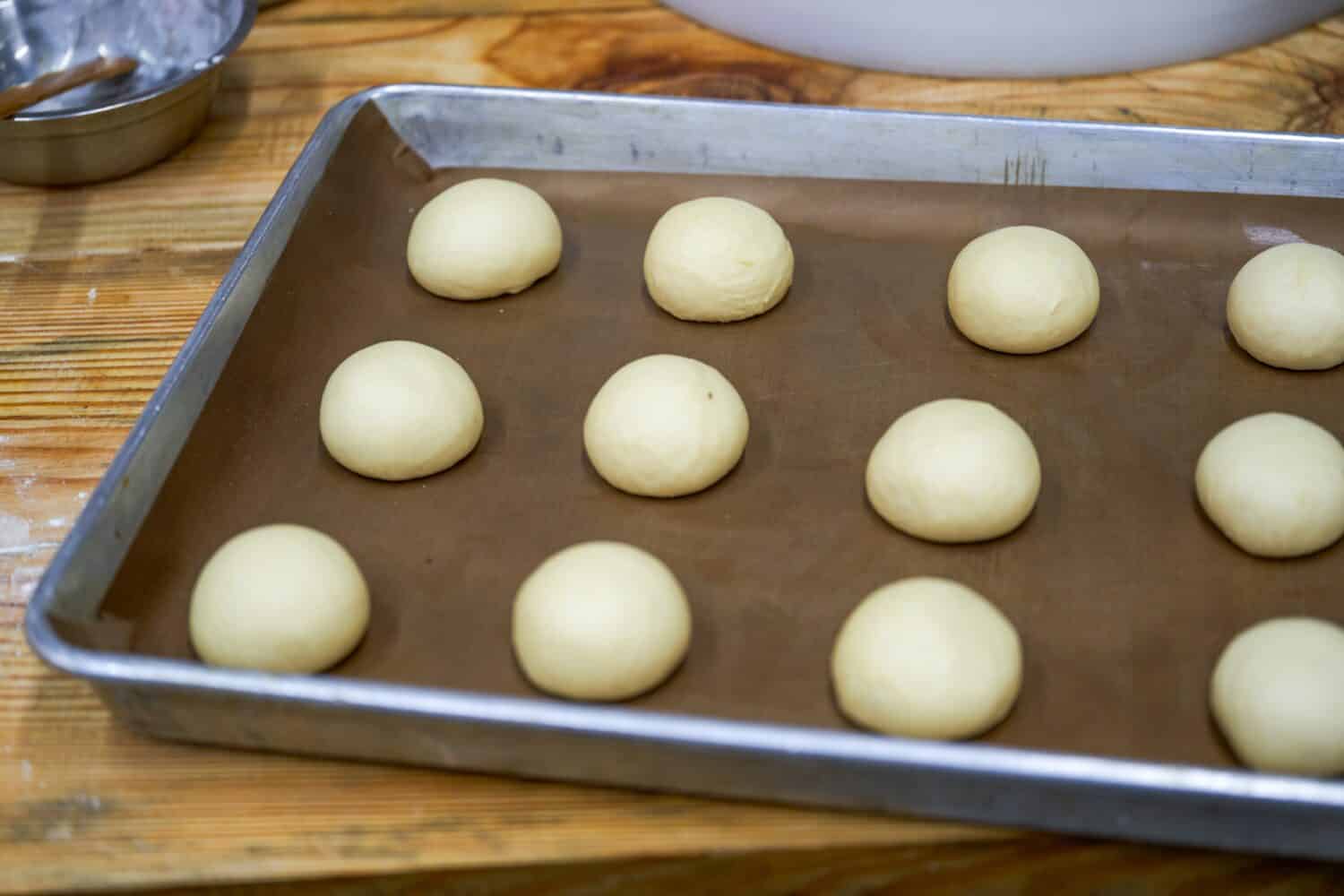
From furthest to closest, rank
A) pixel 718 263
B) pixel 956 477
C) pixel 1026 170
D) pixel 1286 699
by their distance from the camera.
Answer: pixel 1026 170 < pixel 718 263 < pixel 956 477 < pixel 1286 699

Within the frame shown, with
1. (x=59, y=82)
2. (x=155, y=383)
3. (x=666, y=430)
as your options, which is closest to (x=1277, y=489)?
(x=666, y=430)

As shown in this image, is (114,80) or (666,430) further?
(114,80)

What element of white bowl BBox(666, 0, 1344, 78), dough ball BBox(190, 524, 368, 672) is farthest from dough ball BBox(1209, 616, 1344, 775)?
white bowl BBox(666, 0, 1344, 78)

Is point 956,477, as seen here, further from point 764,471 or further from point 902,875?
point 902,875

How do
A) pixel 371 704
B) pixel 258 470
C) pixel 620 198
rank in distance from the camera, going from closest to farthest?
pixel 371 704
pixel 258 470
pixel 620 198

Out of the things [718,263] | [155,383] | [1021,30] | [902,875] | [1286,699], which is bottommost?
[902,875]

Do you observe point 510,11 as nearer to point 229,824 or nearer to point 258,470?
point 258,470

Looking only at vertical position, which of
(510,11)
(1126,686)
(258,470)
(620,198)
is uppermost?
(510,11)

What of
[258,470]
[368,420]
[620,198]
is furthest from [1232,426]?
[258,470]
